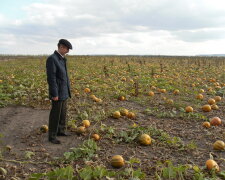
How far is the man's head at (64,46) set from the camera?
4.99 meters

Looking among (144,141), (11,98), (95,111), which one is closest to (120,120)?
(95,111)

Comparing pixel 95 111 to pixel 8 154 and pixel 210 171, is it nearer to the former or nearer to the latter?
pixel 8 154

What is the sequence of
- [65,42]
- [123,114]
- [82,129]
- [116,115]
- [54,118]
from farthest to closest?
1. [123,114]
2. [116,115]
3. [82,129]
4. [54,118]
5. [65,42]

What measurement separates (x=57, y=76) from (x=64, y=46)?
0.67 meters

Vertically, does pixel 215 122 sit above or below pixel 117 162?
above

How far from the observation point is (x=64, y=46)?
5051 mm

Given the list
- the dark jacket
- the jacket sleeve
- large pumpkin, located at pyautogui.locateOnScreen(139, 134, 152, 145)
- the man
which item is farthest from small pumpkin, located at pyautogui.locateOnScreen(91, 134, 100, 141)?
the jacket sleeve

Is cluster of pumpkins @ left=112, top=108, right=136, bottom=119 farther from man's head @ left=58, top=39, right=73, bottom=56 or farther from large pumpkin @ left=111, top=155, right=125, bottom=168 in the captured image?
large pumpkin @ left=111, top=155, right=125, bottom=168

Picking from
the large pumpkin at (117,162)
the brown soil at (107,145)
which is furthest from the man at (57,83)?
the large pumpkin at (117,162)

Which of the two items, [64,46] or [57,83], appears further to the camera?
[57,83]

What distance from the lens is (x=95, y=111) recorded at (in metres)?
7.42

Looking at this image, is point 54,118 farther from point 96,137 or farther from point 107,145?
point 107,145

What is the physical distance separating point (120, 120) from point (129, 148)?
1.83 meters

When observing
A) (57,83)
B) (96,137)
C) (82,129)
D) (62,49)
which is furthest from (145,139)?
(62,49)
